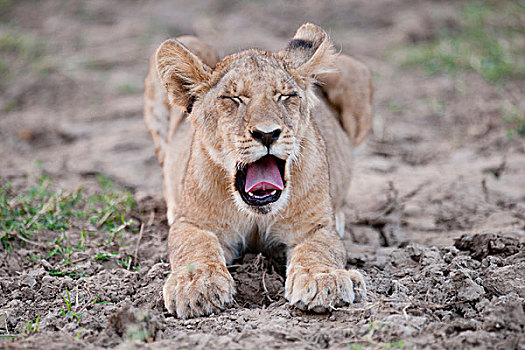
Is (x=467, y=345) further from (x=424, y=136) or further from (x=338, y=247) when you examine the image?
(x=424, y=136)

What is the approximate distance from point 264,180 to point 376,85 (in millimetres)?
5470

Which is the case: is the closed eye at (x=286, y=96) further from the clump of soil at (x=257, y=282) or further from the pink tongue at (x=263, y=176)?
the clump of soil at (x=257, y=282)

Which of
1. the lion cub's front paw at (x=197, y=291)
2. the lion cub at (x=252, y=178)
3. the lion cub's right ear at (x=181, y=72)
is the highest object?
the lion cub's right ear at (x=181, y=72)

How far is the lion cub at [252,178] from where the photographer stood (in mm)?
3236

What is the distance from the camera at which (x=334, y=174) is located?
4.73 metres

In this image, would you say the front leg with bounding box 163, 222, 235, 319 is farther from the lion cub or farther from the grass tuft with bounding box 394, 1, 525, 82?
the grass tuft with bounding box 394, 1, 525, 82

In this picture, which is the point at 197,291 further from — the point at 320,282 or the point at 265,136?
the point at 265,136

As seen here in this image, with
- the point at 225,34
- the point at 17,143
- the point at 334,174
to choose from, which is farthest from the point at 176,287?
the point at 225,34

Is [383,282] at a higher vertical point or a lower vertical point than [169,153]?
lower

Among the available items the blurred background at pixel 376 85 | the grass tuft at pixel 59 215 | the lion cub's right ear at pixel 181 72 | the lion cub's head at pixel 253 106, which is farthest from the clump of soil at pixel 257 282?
the blurred background at pixel 376 85

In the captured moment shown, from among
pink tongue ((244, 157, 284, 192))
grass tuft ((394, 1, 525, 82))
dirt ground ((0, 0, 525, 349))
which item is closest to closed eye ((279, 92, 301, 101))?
pink tongue ((244, 157, 284, 192))

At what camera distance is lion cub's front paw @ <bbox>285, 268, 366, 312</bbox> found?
3.13 m

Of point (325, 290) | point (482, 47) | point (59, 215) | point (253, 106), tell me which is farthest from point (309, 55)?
point (482, 47)

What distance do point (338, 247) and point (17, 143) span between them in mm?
4440
